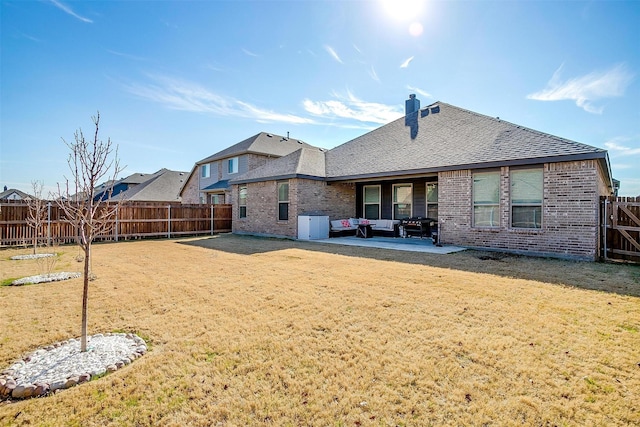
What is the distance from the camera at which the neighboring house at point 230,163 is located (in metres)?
24.1

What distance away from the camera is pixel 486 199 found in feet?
34.5

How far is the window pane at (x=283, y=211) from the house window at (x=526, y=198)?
9322 millimetres

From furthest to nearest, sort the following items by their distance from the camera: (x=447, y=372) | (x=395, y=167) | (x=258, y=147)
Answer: (x=258, y=147) < (x=395, y=167) < (x=447, y=372)

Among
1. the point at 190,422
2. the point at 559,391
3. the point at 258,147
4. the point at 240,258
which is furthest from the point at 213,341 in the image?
the point at 258,147

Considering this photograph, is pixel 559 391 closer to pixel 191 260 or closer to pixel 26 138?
pixel 191 260

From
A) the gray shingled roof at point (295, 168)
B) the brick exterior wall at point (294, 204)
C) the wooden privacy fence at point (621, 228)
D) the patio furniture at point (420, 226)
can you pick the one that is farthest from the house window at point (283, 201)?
the wooden privacy fence at point (621, 228)

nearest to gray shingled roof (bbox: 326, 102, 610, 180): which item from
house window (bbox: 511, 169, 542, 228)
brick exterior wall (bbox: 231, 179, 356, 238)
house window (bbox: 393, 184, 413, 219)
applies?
house window (bbox: 511, 169, 542, 228)

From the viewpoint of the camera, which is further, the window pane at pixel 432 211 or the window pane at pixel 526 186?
the window pane at pixel 432 211

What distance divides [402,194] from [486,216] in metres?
5.17

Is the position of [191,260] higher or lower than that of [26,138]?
lower

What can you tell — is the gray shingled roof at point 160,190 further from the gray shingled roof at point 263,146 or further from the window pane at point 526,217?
the window pane at point 526,217

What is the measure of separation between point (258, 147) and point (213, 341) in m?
22.1

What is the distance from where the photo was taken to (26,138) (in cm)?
1151

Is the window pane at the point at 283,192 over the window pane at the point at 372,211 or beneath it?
over
